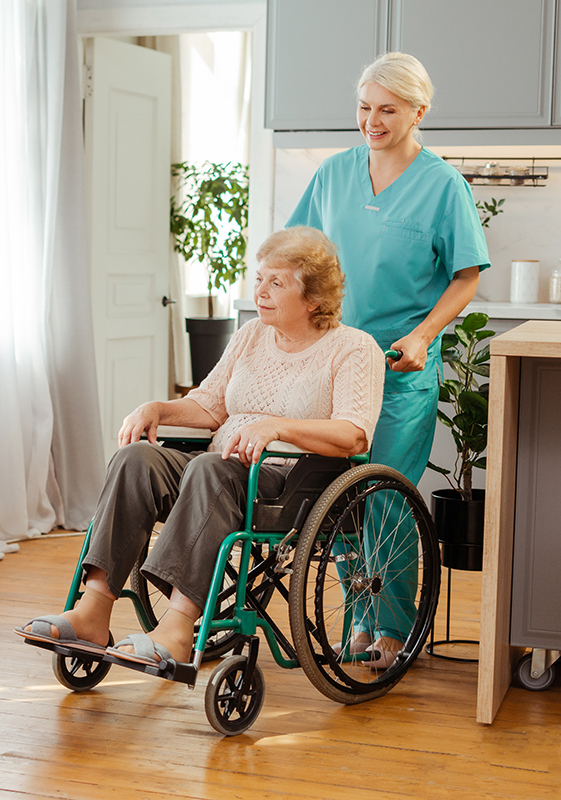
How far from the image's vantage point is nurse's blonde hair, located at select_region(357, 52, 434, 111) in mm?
2066

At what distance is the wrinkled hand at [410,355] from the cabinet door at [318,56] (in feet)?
5.18

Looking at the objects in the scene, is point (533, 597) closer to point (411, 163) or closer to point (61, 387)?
point (411, 163)

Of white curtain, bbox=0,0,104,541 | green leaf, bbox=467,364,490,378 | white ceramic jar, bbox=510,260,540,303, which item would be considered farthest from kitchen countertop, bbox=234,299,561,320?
white curtain, bbox=0,0,104,541

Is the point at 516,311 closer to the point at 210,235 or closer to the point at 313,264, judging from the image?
the point at 313,264

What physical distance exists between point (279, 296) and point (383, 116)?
51 cm

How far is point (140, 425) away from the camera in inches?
76.7

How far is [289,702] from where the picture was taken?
1.97 m

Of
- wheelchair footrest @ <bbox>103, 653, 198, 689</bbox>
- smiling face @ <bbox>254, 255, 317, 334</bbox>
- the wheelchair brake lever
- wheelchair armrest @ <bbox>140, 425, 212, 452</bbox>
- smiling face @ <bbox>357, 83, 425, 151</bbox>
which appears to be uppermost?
smiling face @ <bbox>357, 83, 425, 151</bbox>

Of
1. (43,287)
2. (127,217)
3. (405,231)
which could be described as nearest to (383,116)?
(405,231)

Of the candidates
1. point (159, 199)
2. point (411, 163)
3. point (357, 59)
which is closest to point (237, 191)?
point (159, 199)

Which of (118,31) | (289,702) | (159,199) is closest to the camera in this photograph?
(289,702)

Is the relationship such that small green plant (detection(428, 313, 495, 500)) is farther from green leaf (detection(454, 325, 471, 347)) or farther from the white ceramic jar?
the white ceramic jar

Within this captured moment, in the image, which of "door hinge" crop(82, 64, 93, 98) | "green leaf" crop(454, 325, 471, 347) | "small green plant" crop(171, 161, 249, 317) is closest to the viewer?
"green leaf" crop(454, 325, 471, 347)

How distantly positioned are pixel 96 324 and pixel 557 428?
8.27 feet
